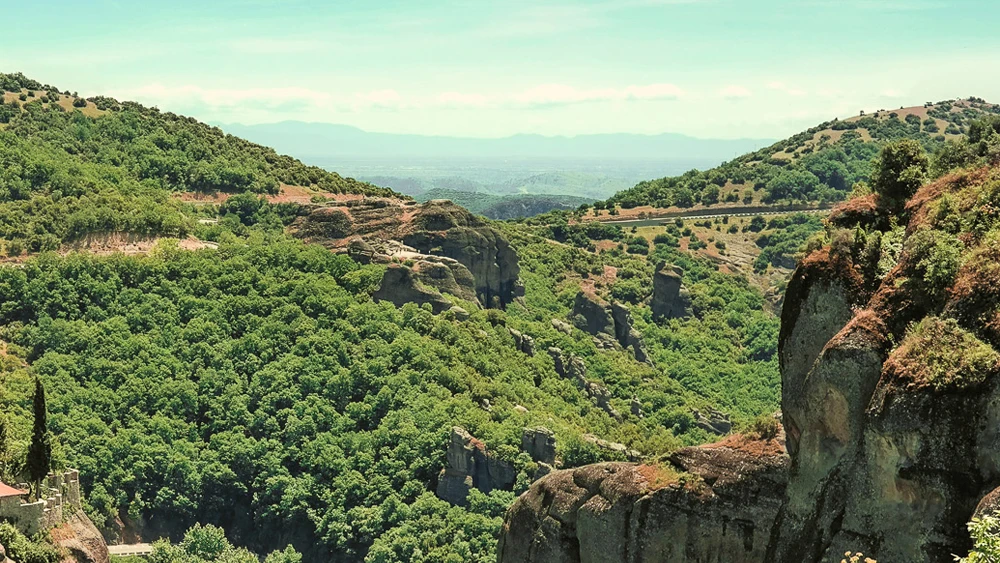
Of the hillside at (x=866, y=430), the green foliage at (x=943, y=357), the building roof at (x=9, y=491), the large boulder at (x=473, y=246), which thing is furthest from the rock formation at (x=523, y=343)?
the green foliage at (x=943, y=357)

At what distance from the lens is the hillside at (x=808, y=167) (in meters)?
155

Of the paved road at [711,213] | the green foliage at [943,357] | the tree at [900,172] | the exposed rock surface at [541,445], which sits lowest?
the exposed rock surface at [541,445]

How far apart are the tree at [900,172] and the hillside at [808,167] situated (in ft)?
373

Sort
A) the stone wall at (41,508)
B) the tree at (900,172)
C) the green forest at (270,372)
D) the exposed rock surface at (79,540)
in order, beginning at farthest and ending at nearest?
the green forest at (270,372)
the exposed rock surface at (79,540)
the stone wall at (41,508)
the tree at (900,172)

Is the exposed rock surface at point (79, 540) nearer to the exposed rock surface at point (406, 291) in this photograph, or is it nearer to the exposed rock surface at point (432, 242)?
the exposed rock surface at point (406, 291)

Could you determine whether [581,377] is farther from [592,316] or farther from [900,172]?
[900,172]

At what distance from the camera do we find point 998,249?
83.8 ft

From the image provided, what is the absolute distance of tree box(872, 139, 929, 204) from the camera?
31.2 meters

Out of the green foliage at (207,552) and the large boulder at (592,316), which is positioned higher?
the large boulder at (592,316)

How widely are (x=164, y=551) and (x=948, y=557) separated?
51702mm

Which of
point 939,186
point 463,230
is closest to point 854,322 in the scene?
point 939,186

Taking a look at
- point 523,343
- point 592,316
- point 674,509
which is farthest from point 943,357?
point 592,316

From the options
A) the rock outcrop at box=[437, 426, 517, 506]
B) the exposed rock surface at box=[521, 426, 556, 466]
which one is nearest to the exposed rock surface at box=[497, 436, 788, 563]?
the rock outcrop at box=[437, 426, 517, 506]

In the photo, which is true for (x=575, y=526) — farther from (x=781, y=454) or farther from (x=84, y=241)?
(x=84, y=241)
